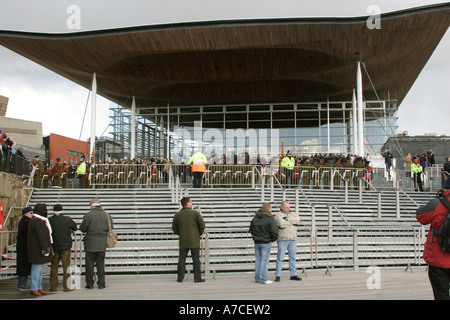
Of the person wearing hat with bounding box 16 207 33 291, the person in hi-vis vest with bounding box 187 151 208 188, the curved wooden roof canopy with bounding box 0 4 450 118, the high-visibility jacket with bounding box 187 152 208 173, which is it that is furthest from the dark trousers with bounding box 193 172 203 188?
the person wearing hat with bounding box 16 207 33 291

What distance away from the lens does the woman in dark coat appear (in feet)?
28.1

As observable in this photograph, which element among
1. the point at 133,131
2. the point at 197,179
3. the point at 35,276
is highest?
the point at 133,131

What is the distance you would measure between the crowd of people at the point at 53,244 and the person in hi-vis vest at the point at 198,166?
28.9 feet

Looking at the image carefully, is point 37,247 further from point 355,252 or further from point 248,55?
point 248,55

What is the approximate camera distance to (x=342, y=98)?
116ft

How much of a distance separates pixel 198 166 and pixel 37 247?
10.1 meters

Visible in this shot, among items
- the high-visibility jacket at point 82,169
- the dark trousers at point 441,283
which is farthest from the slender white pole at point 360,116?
the dark trousers at point 441,283

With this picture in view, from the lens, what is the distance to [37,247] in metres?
8.60

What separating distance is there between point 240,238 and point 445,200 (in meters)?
6.61

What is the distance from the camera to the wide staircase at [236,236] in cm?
1115

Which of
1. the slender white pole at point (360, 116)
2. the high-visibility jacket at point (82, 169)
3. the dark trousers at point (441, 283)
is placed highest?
the slender white pole at point (360, 116)

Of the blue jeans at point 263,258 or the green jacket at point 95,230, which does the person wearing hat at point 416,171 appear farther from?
the green jacket at point 95,230

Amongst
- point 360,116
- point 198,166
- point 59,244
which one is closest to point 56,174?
point 198,166

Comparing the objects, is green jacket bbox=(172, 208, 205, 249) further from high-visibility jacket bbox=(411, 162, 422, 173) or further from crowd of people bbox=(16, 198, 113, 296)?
high-visibility jacket bbox=(411, 162, 422, 173)
